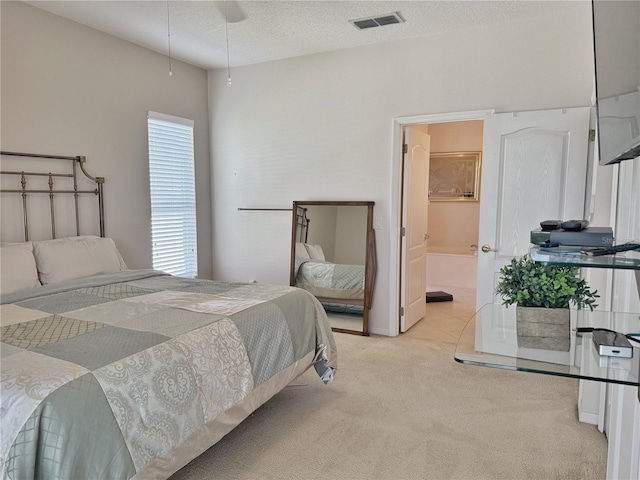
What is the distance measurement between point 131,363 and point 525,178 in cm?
307

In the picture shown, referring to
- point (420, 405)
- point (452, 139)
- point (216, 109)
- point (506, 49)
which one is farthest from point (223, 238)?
point (452, 139)

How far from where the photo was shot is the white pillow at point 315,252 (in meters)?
4.47

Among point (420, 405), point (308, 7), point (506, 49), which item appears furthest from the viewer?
point (506, 49)

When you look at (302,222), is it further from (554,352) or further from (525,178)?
(554,352)

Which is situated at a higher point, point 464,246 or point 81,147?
point 81,147

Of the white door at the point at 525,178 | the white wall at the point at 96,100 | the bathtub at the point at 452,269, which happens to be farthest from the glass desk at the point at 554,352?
the bathtub at the point at 452,269

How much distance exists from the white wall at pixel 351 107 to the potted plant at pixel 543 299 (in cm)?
267

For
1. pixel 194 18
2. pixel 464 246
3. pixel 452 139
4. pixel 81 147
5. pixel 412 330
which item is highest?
pixel 194 18

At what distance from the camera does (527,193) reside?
11.1 ft

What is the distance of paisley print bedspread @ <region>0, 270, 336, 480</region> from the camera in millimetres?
1383

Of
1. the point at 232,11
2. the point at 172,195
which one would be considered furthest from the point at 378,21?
the point at 172,195

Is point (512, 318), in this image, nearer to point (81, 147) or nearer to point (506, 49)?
point (506, 49)

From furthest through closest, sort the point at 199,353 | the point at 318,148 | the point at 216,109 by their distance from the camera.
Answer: the point at 216,109
the point at 318,148
the point at 199,353

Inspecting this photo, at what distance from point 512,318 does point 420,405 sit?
1.73 m
